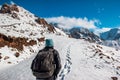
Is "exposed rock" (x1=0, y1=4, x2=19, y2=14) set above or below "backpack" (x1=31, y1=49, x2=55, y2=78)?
above

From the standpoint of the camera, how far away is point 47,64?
7.09 m

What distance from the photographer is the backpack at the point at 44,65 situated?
23.2ft

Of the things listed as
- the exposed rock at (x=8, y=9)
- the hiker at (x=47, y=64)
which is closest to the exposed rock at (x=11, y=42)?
the hiker at (x=47, y=64)

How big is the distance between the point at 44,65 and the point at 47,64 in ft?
0.32

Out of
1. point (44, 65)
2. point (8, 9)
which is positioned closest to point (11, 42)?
point (44, 65)

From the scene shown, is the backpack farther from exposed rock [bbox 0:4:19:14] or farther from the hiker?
exposed rock [bbox 0:4:19:14]

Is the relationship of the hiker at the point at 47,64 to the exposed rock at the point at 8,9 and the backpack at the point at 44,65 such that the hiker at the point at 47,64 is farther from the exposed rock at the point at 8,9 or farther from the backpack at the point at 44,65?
the exposed rock at the point at 8,9

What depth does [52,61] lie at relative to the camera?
7.26m

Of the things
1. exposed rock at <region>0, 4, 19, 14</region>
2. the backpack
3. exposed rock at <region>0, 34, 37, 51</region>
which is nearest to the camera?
the backpack

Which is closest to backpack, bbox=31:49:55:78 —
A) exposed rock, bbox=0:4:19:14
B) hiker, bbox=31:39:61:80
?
hiker, bbox=31:39:61:80

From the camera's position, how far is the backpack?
708 centimetres

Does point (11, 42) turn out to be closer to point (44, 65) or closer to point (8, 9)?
point (44, 65)

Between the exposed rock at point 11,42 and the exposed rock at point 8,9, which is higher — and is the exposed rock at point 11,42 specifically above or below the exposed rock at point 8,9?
below

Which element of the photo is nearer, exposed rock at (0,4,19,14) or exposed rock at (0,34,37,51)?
exposed rock at (0,34,37,51)
